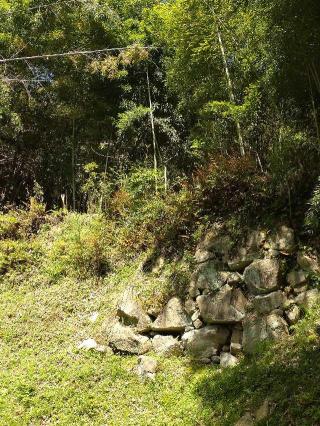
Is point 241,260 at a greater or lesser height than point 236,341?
greater

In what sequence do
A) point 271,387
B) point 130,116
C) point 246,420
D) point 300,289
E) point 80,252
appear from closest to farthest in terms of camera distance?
1. point 246,420
2. point 271,387
3. point 300,289
4. point 80,252
5. point 130,116

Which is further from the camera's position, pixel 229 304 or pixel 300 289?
pixel 229 304

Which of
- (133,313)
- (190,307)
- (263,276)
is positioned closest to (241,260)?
(263,276)

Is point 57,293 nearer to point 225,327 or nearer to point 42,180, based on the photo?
point 225,327

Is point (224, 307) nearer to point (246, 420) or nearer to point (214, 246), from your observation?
point (214, 246)

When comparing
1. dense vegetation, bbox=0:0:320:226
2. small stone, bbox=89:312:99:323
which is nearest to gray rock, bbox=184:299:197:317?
dense vegetation, bbox=0:0:320:226

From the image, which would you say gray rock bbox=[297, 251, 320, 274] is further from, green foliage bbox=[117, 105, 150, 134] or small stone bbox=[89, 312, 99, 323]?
green foliage bbox=[117, 105, 150, 134]

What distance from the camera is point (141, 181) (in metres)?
8.42

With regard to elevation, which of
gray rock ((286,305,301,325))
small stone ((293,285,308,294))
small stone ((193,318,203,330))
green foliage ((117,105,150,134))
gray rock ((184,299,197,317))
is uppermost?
green foliage ((117,105,150,134))

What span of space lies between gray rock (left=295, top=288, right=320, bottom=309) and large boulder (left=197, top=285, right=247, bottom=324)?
0.66 metres

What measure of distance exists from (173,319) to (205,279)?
0.68m

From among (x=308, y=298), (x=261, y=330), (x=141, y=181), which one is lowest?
(x=261, y=330)

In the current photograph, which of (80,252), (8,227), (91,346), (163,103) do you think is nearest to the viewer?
(91,346)

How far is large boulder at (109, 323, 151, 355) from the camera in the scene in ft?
18.8
